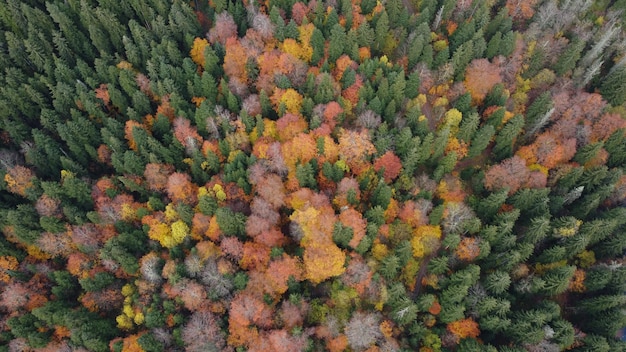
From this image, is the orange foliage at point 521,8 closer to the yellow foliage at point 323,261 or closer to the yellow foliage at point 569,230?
the yellow foliage at point 569,230

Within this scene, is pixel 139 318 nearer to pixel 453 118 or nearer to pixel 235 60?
pixel 235 60

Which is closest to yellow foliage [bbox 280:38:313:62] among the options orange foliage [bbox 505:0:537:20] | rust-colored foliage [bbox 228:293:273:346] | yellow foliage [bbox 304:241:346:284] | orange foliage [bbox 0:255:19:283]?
yellow foliage [bbox 304:241:346:284]

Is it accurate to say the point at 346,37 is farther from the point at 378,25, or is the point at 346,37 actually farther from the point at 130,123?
the point at 130,123

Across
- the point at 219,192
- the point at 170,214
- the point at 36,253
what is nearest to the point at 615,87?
the point at 219,192

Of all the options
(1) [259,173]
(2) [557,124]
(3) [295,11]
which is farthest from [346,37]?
(2) [557,124]

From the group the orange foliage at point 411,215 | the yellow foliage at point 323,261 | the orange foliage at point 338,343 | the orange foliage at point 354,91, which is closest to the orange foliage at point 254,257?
the yellow foliage at point 323,261

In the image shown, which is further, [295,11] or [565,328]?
[295,11]
